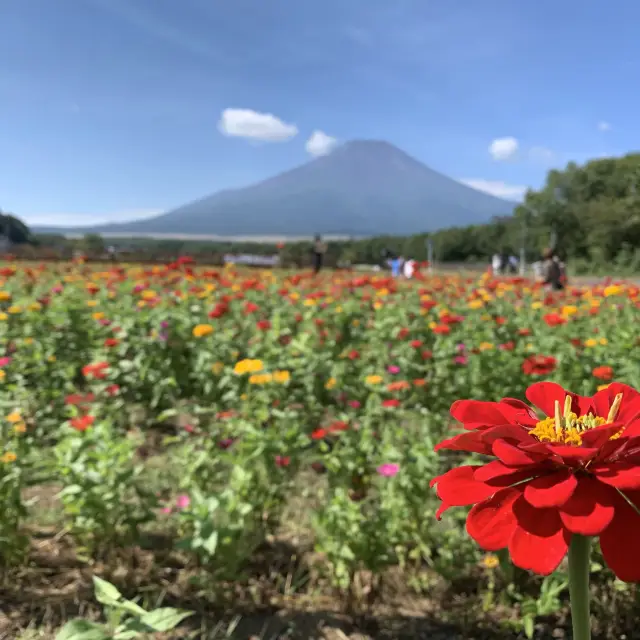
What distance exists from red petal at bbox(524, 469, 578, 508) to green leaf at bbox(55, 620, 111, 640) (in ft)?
2.41

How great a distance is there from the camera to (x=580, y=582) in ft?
1.77

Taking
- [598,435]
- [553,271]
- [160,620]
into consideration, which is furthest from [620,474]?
[553,271]

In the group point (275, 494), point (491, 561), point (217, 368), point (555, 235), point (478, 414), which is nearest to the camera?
point (478, 414)

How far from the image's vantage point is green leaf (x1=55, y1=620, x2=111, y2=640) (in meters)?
0.88

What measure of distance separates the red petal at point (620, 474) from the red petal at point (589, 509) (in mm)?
14

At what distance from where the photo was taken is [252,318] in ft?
13.6

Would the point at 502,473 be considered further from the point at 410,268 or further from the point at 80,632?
the point at 410,268

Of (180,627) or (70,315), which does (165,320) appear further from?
(180,627)

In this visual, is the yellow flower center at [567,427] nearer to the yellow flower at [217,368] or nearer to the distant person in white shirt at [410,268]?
the yellow flower at [217,368]

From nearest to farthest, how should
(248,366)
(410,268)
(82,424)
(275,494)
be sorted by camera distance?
1. (82,424)
2. (275,494)
3. (248,366)
4. (410,268)

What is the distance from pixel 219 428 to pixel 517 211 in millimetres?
55956

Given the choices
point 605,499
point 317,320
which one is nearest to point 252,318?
point 317,320

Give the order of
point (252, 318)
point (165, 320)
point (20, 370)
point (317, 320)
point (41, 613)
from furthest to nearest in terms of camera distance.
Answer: point (252, 318) → point (317, 320) → point (165, 320) → point (20, 370) → point (41, 613)

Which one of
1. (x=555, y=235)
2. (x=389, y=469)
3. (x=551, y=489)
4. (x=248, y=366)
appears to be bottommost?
(x=389, y=469)
